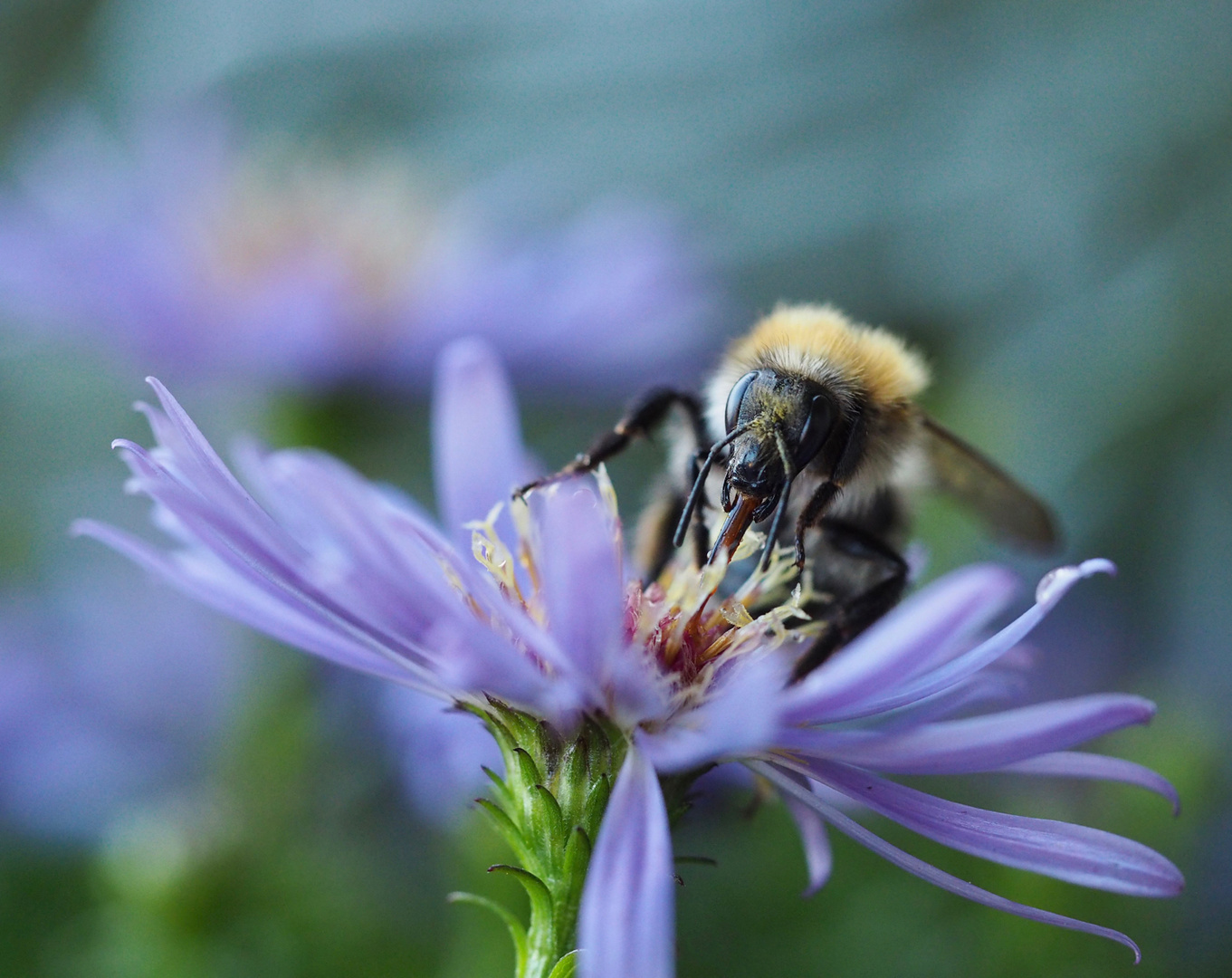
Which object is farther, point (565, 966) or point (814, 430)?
point (814, 430)

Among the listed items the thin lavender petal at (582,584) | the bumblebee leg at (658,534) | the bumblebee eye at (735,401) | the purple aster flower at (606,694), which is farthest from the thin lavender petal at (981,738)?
the bumblebee leg at (658,534)

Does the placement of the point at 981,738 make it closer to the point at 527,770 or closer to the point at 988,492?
the point at 527,770

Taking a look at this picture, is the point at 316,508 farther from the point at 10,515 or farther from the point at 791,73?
the point at 791,73

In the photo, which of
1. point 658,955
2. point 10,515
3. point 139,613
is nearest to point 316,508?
point 658,955

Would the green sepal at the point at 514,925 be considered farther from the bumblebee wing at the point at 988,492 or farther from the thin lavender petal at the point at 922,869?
the bumblebee wing at the point at 988,492

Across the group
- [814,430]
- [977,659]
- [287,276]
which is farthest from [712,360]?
[977,659]

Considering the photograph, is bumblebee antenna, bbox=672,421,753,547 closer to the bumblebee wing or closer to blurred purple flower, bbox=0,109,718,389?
the bumblebee wing
